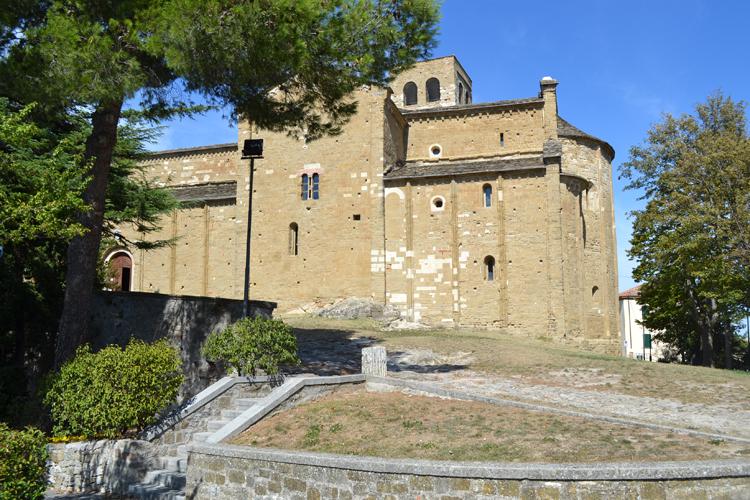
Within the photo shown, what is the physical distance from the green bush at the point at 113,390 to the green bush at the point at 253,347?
112 cm

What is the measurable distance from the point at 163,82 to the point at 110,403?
6377 mm

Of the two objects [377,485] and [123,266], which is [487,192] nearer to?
[123,266]

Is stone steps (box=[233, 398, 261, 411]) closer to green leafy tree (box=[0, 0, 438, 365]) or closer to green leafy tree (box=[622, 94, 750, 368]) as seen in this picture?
green leafy tree (box=[0, 0, 438, 365])

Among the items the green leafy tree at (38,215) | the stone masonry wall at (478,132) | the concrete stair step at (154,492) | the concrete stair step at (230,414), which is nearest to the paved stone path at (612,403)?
the concrete stair step at (230,414)

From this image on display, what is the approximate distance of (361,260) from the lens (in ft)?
89.8

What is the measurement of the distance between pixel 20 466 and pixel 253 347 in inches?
205

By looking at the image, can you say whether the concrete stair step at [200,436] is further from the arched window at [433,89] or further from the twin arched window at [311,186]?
the arched window at [433,89]

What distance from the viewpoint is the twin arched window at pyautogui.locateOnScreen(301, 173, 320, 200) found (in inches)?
1126

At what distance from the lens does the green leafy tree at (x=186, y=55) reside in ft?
34.7

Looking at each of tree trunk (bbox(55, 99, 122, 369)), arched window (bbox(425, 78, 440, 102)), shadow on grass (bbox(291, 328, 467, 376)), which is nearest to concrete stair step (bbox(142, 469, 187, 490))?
tree trunk (bbox(55, 99, 122, 369))

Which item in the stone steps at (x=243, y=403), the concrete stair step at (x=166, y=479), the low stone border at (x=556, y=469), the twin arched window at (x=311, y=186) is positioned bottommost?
the concrete stair step at (x=166, y=479)

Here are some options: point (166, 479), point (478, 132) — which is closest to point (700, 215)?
point (478, 132)

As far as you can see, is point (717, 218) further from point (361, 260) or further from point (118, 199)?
point (118, 199)

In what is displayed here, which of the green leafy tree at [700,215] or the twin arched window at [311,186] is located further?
the twin arched window at [311,186]
